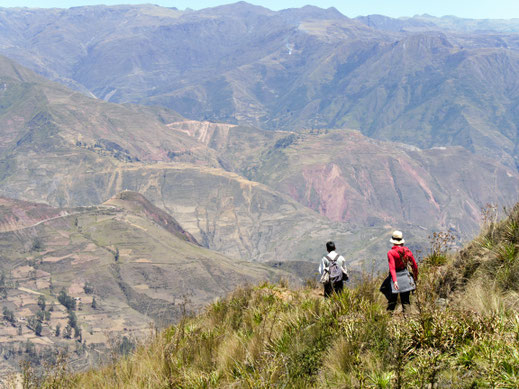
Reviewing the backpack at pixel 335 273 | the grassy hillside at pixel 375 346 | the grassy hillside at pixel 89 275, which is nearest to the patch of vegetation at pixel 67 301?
the grassy hillside at pixel 89 275

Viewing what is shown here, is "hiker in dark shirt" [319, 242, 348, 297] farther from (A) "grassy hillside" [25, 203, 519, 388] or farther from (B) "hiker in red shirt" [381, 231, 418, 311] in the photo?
(B) "hiker in red shirt" [381, 231, 418, 311]

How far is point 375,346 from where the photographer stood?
248 inches

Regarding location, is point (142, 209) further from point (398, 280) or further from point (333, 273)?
point (398, 280)

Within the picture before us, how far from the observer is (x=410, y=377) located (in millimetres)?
5301

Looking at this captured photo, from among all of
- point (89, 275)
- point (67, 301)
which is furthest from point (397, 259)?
point (89, 275)

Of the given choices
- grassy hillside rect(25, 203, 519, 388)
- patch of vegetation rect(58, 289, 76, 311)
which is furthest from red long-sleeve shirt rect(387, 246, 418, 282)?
patch of vegetation rect(58, 289, 76, 311)

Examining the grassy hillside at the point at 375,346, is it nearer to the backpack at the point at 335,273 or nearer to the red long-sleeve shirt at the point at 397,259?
the red long-sleeve shirt at the point at 397,259

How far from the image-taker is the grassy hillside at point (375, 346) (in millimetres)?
5238

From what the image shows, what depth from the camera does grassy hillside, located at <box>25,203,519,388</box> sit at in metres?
5.24

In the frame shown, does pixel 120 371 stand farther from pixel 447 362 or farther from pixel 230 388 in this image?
pixel 447 362

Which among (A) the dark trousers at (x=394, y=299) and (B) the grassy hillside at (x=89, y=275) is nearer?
(A) the dark trousers at (x=394, y=299)

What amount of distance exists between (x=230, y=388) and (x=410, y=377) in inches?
97.3

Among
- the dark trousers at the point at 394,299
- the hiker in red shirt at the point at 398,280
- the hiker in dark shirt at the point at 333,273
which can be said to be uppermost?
the hiker in red shirt at the point at 398,280

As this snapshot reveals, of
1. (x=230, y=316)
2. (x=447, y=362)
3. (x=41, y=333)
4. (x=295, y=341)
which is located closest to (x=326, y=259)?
(x=230, y=316)
